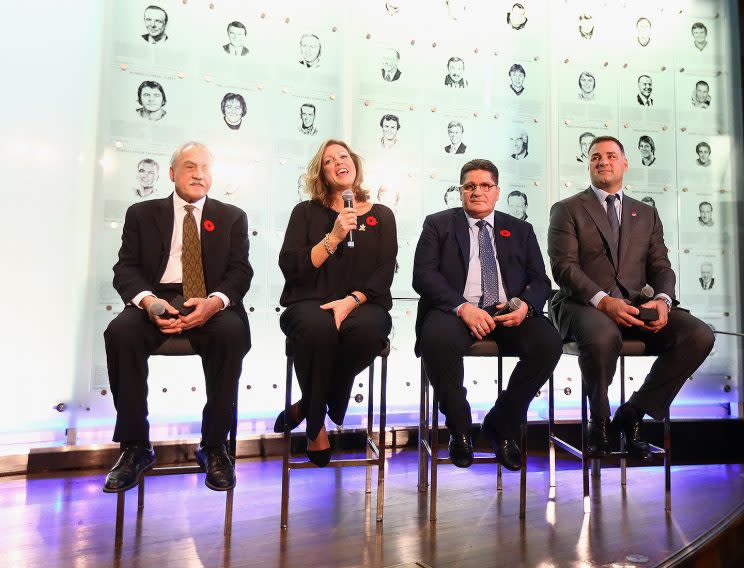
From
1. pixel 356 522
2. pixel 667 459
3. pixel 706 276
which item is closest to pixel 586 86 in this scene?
pixel 706 276

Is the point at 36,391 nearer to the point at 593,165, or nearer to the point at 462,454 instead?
the point at 462,454

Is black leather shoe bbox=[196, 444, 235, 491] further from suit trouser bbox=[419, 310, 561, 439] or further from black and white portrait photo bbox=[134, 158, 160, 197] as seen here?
black and white portrait photo bbox=[134, 158, 160, 197]

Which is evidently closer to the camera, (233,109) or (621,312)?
(621,312)

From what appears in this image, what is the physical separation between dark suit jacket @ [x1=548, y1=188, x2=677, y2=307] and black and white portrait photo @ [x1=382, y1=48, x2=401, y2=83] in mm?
1426

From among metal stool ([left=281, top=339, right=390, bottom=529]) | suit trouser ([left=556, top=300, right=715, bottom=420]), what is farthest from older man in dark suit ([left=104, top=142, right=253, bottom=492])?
suit trouser ([left=556, top=300, right=715, bottom=420])

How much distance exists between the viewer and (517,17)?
3.79 meters

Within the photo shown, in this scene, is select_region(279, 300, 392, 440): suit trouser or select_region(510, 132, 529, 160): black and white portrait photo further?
select_region(510, 132, 529, 160): black and white portrait photo

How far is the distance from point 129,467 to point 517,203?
282 centimetres

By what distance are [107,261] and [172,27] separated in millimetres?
1394

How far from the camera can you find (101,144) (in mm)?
3053

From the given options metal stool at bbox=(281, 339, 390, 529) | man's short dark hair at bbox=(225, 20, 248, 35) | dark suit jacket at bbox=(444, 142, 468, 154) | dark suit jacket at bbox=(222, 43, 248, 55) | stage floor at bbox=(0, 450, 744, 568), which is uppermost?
man's short dark hair at bbox=(225, 20, 248, 35)

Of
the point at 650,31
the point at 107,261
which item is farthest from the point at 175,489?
the point at 650,31

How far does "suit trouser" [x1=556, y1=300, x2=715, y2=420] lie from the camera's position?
2.42 metres

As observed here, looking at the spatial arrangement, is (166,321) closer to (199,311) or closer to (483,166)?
(199,311)
